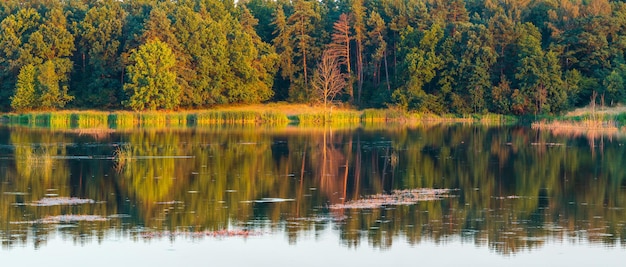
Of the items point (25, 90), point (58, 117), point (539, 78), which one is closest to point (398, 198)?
point (539, 78)

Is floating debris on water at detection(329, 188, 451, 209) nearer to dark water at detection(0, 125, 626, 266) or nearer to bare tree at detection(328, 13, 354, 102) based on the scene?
dark water at detection(0, 125, 626, 266)

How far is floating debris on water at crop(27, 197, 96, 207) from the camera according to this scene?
18.5 meters

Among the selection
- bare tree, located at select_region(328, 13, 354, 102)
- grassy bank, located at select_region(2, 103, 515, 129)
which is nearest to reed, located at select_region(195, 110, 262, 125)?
grassy bank, located at select_region(2, 103, 515, 129)

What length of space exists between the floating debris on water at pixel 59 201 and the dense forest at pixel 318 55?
4922 centimetres

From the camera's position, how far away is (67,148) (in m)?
34.1

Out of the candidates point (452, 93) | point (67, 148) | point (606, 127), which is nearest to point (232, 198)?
point (67, 148)

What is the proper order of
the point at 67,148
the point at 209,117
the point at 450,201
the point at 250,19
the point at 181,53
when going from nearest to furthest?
the point at 450,201 < the point at 67,148 < the point at 209,117 < the point at 181,53 < the point at 250,19

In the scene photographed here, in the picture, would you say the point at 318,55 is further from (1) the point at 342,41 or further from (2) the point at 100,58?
(2) the point at 100,58

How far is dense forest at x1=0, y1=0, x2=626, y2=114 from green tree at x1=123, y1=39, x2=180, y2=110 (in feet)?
0.40

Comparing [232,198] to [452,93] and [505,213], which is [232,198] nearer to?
[505,213]

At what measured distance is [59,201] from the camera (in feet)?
62.0

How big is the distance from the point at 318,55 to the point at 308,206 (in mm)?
61252

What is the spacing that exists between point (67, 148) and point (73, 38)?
4204cm

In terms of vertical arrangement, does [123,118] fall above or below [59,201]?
above
